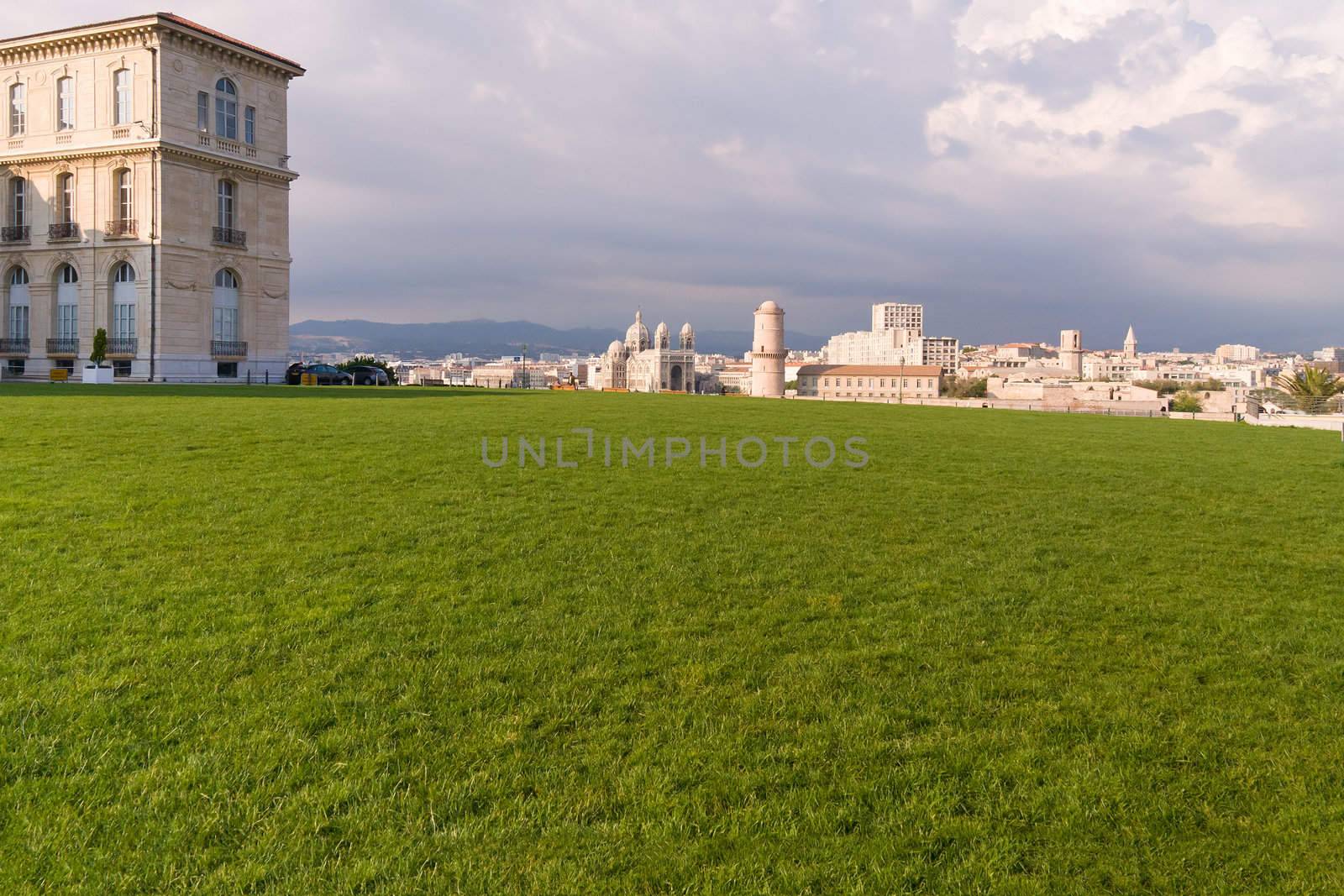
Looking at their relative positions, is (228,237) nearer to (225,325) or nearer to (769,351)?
(225,325)

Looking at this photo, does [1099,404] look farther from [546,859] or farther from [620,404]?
[546,859]

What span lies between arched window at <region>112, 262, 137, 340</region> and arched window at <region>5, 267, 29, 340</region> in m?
5.57

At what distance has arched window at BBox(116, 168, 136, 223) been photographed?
40875mm

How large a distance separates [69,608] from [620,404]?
24397 millimetres

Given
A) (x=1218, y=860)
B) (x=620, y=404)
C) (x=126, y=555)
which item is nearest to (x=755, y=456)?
(x=126, y=555)

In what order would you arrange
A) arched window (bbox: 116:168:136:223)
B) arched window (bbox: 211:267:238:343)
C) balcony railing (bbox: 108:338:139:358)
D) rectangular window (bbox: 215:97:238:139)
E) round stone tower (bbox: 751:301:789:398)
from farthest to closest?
1. round stone tower (bbox: 751:301:789:398)
2. arched window (bbox: 211:267:238:343)
3. rectangular window (bbox: 215:97:238:139)
4. balcony railing (bbox: 108:338:139:358)
5. arched window (bbox: 116:168:136:223)

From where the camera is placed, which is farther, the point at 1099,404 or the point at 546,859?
the point at 1099,404

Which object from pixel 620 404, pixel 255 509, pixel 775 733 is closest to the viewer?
pixel 775 733

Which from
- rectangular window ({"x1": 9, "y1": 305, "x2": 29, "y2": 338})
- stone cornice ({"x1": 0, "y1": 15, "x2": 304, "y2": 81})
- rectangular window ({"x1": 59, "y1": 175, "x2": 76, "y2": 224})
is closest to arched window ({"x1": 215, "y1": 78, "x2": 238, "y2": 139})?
stone cornice ({"x1": 0, "y1": 15, "x2": 304, "y2": 81})

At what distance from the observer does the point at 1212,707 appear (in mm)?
5844

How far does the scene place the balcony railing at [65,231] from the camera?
41.8 m

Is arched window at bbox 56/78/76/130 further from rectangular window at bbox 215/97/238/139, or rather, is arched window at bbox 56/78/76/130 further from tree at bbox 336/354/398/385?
tree at bbox 336/354/398/385

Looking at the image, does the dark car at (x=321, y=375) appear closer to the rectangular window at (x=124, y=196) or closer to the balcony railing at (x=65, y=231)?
the rectangular window at (x=124, y=196)

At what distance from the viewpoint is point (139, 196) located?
40375mm
